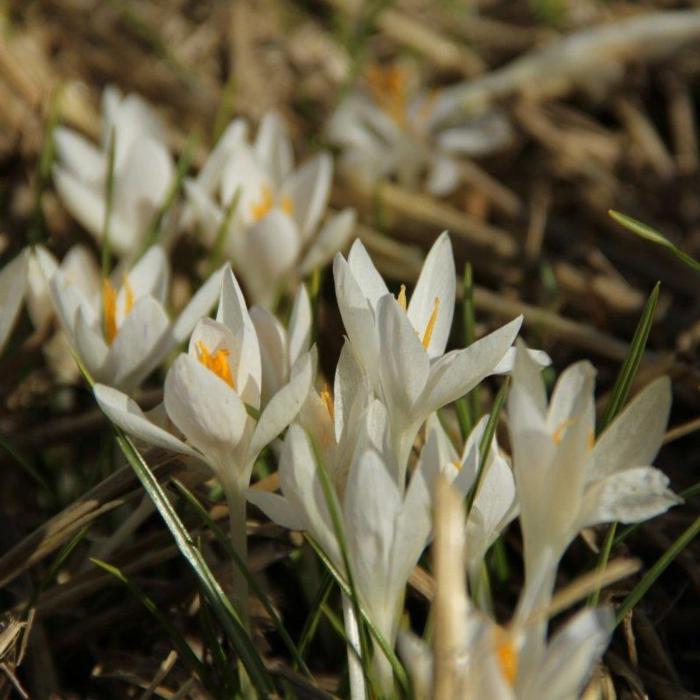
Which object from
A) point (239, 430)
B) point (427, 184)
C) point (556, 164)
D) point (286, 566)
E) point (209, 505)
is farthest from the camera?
point (556, 164)

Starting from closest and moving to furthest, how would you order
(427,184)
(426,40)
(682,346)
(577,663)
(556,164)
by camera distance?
(577,663) < (682,346) < (427,184) < (556,164) < (426,40)

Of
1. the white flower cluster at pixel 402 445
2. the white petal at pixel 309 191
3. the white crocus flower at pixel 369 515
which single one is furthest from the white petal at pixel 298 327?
the white petal at pixel 309 191

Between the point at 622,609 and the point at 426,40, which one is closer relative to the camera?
the point at 622,609

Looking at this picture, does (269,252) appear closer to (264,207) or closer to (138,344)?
(264,207)

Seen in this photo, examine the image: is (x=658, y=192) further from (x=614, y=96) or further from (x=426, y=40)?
(x=426, y=40)

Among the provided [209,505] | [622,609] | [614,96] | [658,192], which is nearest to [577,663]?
[622,609]

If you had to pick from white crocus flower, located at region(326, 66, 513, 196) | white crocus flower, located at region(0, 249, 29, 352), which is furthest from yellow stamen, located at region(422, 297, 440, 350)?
white crocus flower, located at region(326, 66, 513, 196)
